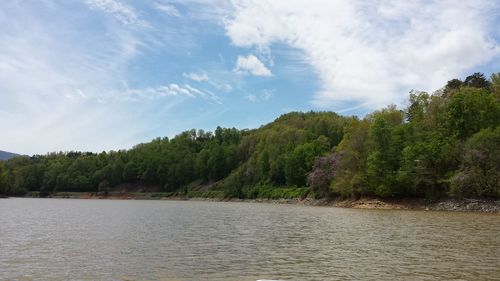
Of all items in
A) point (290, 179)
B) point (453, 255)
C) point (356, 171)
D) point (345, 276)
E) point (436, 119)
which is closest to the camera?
point (345, 276)

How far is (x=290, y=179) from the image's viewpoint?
153750mm

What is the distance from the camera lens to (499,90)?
336 ft

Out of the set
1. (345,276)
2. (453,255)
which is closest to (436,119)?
(453,255)

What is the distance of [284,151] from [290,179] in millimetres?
20100

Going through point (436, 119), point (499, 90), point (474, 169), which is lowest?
point (474, 169)

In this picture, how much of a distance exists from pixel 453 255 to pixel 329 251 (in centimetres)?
682

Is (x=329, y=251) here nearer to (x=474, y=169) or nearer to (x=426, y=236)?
(x=426, y=236)

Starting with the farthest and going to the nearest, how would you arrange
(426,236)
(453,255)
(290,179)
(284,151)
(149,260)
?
(284,151), (290,179), (426,236), (453,255), (149,260)

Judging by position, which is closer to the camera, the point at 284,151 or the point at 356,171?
the point at 356,171

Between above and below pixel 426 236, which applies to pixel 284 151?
above

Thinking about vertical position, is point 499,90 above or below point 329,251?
above

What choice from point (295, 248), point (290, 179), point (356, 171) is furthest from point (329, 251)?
point (290, 179)

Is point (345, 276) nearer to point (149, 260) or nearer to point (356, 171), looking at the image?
point (149, 260)

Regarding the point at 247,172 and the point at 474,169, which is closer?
the point at 474,169
